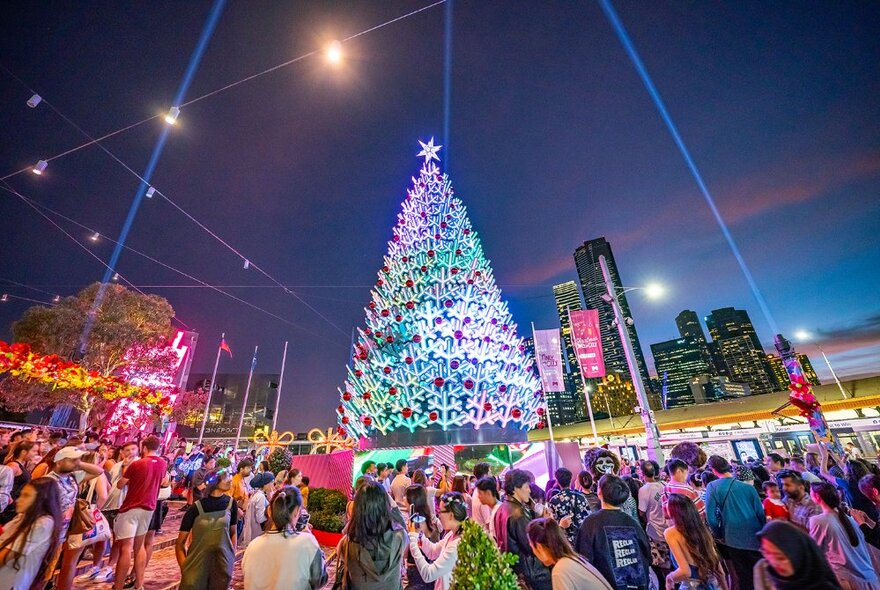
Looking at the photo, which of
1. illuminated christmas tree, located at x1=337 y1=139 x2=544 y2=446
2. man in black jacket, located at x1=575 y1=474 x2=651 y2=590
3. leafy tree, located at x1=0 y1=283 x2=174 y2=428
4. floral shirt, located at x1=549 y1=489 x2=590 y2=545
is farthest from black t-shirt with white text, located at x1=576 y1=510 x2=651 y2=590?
leafy tree, located at x1=0 y1=283 x2=174 y2=428

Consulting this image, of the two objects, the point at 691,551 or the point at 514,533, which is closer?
the point at 691,551

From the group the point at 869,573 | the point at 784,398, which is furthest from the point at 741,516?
the point at 784,398

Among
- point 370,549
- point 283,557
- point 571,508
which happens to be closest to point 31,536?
point 283,557

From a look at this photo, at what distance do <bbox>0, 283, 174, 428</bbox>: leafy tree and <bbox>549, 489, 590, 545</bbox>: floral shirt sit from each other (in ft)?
93.8

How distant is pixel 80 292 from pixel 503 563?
34047 millimetres

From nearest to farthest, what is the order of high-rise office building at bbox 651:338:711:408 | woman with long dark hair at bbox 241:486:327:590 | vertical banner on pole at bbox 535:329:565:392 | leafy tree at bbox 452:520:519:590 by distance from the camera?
leafy tree at bbox 452:520:519:590 → woman with long dark hair at bbox 241:486:327:590 → vertical banner on pole at bbox 535:329:565:392 → high-rise office building at bbox 651:338:711:408

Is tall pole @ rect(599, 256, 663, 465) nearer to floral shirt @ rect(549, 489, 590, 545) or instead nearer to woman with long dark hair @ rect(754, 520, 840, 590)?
floral shirt @ rect(549, 489, 590, 545)

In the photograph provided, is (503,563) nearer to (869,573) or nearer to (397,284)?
(869,573)

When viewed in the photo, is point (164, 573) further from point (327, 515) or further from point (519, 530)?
point (519, 530)

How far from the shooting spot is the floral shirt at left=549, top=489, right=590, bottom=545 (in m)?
4.47

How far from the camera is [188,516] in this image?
4.33 m

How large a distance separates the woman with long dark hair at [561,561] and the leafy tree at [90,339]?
29.3m

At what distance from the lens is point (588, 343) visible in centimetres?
1322

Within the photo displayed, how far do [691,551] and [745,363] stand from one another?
15861cm
